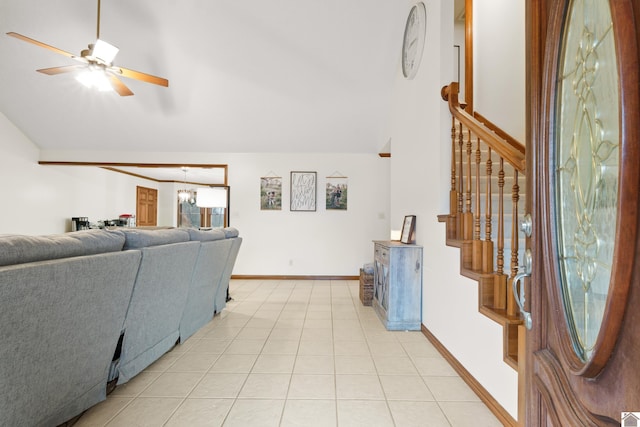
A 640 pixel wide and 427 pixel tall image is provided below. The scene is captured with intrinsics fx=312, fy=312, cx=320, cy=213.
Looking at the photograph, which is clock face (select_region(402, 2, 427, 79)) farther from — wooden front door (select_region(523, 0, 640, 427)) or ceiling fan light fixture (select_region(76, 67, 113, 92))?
ceiling fan light fixture (select_region(76, 67, 113, 92))

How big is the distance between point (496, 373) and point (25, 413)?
2.14 meters

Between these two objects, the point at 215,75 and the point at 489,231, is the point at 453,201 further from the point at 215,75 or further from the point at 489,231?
the point at 215,75

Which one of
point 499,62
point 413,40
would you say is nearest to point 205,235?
point 413,40

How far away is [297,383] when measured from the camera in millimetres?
1968

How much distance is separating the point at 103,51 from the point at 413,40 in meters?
2.98

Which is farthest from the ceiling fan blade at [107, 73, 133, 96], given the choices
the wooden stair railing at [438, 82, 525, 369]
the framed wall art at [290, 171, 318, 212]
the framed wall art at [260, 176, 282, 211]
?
the wooden stair railing at [438, 82, 525, 369]

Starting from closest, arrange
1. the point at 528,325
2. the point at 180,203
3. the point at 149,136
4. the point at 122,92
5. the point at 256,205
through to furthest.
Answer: the point at 528,325 → the point at 122,92 → the point at 149,136 → the point at 256,205 → the point at 180,203

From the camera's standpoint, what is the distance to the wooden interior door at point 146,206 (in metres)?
8.75

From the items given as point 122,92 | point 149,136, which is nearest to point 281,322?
point 122,92

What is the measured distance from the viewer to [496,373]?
1679 millimetres

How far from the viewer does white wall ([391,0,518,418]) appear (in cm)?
177

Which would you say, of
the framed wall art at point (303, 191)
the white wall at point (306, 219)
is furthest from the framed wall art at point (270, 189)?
the framed wall art at point (303, 191)

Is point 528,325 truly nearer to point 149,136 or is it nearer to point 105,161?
point 149,136

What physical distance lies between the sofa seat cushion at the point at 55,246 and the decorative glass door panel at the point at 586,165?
1685 mm
